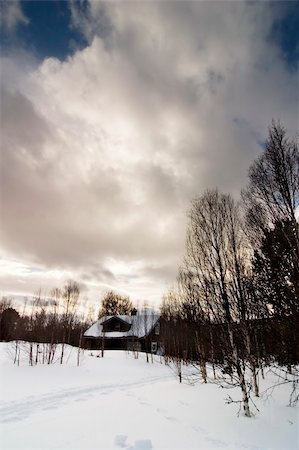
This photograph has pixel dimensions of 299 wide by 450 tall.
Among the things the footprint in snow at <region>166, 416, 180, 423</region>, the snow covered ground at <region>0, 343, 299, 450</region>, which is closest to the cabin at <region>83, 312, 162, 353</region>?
the snow covered ground at <region>0, 343, 299, 450</region>

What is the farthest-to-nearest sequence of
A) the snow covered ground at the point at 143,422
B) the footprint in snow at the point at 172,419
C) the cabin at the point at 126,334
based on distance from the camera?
the cabin at the point at 126,334 → the footprint in snow at the point at 172,419 → the snow covered ground at the point at 143,422

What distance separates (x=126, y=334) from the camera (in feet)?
150

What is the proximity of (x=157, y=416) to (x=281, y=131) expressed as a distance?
31.6ft

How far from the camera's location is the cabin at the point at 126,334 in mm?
45500

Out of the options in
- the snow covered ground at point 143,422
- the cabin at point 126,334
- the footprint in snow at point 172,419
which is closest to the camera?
the snow covered ground at point 143,422

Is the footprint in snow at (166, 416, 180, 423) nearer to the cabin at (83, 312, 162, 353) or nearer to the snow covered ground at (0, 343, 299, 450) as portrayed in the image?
the snow covered ground at (0, 343, 299, 450)

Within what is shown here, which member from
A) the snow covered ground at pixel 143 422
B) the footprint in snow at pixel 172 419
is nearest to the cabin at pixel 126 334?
the snow covered ground at pixel 143 422

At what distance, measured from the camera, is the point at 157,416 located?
8.55 metres

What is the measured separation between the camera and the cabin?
45500 millimetres

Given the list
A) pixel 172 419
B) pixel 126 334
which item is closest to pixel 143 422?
pixel 172 419

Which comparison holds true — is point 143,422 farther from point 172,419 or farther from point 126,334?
point 126,334

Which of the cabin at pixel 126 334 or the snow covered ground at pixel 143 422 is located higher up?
the cabin at pixel 126 334

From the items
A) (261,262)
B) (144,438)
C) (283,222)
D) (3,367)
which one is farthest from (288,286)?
(3,367)

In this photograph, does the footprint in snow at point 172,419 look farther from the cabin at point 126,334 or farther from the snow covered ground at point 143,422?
the cabin at point 126,334
